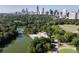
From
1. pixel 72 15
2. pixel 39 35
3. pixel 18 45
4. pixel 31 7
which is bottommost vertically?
pixel 18 45

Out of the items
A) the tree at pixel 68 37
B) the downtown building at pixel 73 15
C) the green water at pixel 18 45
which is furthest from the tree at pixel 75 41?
the green water at pixel 18 45

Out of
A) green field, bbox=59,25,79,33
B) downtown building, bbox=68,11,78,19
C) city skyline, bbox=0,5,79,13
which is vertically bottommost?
green field, bbox=59,25,79,33

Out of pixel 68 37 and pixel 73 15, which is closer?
pixel 68 37

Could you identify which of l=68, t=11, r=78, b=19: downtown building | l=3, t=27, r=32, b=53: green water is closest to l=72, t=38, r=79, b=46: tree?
l=68, t=11, r=78, b=19: downtown building

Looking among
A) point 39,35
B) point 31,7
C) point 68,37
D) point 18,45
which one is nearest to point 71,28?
point 68,37

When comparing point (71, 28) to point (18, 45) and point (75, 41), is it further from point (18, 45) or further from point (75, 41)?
point (18, 45)

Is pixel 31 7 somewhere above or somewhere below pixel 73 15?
above

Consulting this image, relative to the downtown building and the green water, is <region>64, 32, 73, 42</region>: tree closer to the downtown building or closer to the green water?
the downtown building

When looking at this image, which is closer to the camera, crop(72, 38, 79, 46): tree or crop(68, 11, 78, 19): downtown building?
crop(72, 38, 79, 46): tree
